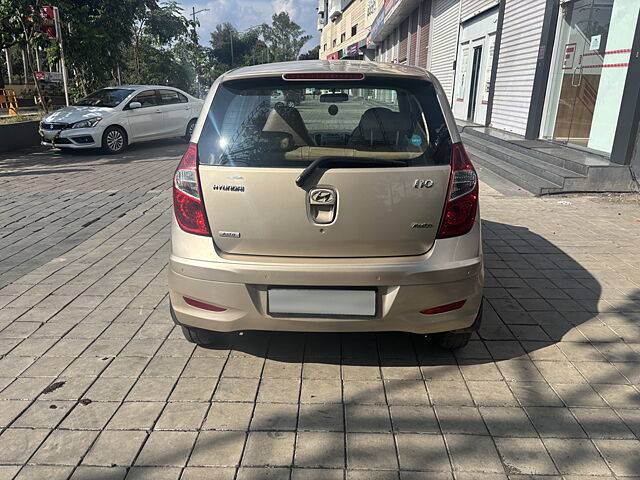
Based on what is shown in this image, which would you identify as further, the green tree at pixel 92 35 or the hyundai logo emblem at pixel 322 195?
the green tree at pixel 92 35

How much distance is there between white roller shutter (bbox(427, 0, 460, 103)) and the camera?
60.3ft

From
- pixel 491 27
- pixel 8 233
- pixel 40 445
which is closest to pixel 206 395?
pixel 40 445

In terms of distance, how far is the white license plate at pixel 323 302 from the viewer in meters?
2.63

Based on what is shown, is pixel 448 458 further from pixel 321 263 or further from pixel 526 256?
pixel 526 256

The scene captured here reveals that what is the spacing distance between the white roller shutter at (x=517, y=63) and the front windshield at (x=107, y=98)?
951 centimetres

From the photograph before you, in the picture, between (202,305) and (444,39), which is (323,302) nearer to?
(202,305)

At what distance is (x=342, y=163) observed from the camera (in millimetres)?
2582

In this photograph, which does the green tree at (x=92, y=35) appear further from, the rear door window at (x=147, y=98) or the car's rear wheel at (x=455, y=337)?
the car's rear wheel at (x=455, y=337)

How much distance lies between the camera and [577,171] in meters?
7.86

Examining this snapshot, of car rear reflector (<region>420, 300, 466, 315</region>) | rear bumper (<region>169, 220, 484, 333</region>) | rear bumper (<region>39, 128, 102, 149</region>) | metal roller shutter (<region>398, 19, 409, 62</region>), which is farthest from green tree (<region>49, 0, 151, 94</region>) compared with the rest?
metal roller shutter (<region>398, 19, 409, 62</region>)

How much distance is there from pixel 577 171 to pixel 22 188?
9.15 meters

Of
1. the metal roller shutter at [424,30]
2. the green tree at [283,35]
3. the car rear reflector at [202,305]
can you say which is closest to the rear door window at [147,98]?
the car rear reflector at [202,305]

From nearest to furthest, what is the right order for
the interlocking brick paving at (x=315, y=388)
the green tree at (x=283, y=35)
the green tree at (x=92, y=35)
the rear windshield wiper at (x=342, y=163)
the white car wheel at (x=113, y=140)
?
1. the interlocking brick paving at (x=315, y=388)
2. the rear windshield wiper at (x=342, y=163)
3. the white car wheel at (x=113, y=140)
4. the green tree at (x=92, y=35)
5. the green tree at (x=283, y=35)

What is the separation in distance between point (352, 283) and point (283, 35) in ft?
395
